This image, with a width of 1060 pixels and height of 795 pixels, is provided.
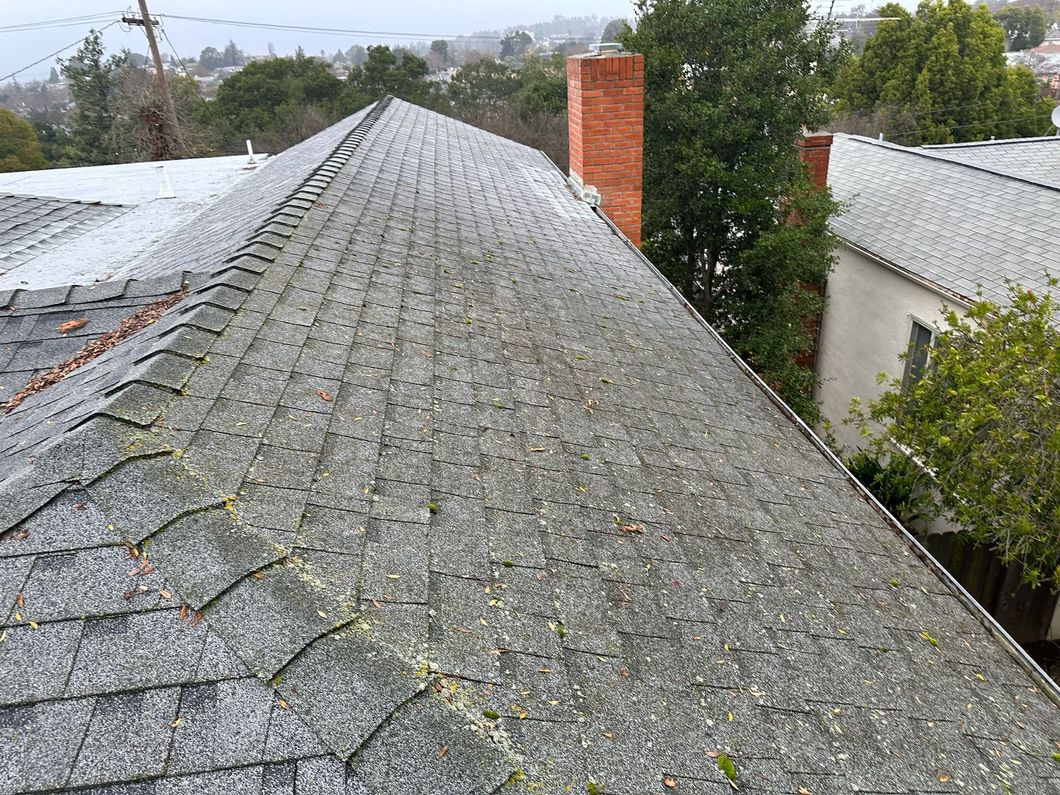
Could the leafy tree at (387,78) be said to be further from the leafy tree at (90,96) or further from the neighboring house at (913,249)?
the neighboring house at (913,249)

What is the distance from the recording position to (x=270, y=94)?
43625mm

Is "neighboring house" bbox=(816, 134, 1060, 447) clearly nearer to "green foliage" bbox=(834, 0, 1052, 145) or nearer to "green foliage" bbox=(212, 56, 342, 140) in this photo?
"green foliage" bbox=(834, 0, 1052, 145)

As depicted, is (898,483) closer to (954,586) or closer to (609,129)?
(954,586)

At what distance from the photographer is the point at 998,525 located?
6.56m

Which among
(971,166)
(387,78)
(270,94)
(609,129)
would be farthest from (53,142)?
(971,166)

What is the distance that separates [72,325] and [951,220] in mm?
12540

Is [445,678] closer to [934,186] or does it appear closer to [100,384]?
[100,384]

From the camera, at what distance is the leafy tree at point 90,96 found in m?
39.7

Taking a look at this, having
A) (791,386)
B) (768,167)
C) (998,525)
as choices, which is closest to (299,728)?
(998,525)

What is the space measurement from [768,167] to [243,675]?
543 inches

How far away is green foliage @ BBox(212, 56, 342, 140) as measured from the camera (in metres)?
41.8

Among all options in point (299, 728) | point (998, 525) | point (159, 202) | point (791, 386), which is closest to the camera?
point (299, 728)

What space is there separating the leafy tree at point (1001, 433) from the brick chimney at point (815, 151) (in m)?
7.12

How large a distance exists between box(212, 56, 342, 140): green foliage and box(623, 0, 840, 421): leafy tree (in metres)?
32.1
